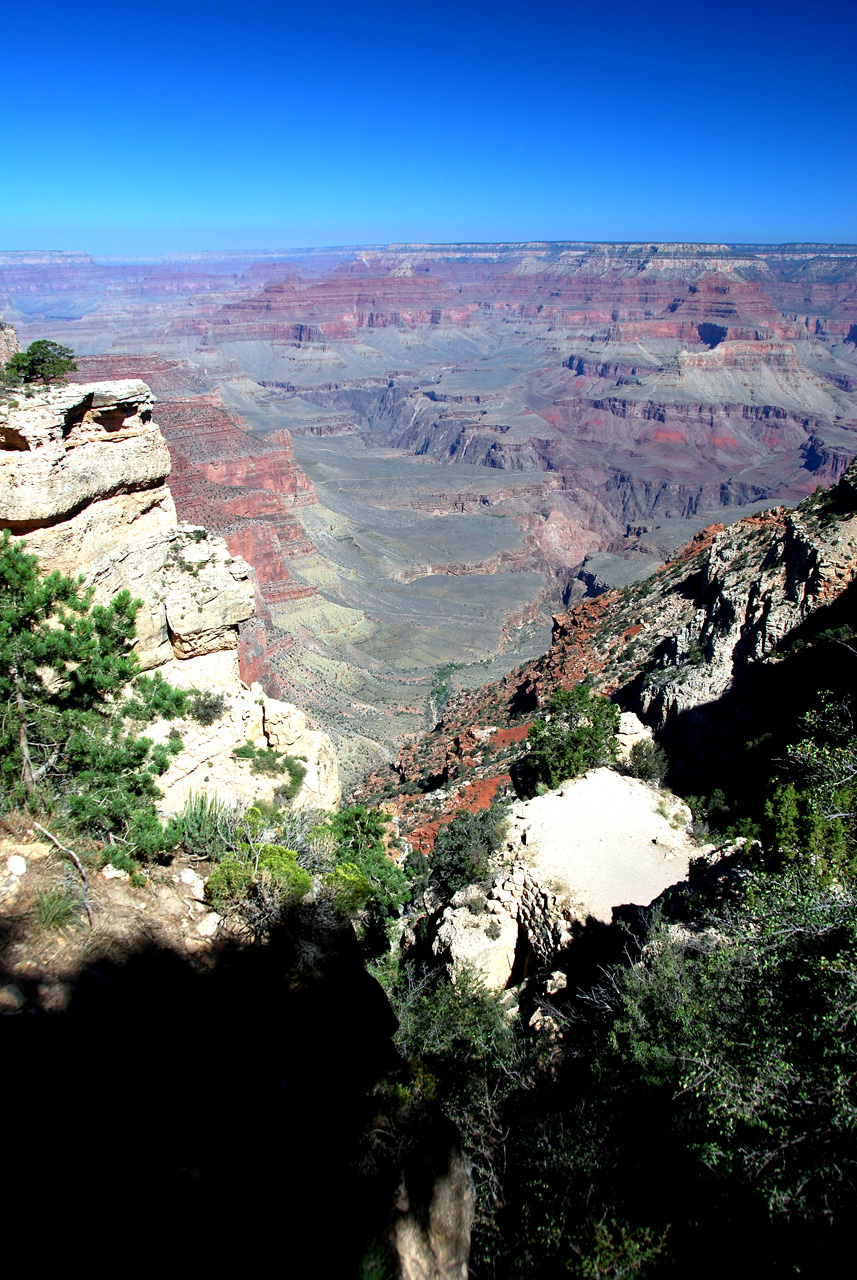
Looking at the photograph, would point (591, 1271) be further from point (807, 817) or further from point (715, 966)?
point (807, 817)

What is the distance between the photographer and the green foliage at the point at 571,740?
64.0ft

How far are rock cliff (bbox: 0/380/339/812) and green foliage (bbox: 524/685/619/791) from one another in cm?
692

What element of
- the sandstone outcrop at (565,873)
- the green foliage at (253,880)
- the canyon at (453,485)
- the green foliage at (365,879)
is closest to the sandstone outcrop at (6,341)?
the canyon at (453,485)

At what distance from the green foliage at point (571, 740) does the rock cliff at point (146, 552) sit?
692 centimetres

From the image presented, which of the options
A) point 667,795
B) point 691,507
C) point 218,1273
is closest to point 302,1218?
point 218,1273

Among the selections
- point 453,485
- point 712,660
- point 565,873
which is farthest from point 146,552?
point 453,485

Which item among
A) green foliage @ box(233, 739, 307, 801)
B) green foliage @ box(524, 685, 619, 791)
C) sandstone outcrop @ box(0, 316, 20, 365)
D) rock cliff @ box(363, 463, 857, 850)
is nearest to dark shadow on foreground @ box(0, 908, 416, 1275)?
green foliage @ box(233, 739, 307, 801)

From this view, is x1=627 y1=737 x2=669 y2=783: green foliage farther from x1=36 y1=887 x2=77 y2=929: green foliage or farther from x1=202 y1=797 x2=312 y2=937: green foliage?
x1=36 y1=887 x2=77 y2=929: green foliage

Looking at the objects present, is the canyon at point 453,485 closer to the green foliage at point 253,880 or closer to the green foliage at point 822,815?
the green foliage at point 253,880

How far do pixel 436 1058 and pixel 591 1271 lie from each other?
3651 mm

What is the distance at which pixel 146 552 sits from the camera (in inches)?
558

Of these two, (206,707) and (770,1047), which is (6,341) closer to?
(206,707)

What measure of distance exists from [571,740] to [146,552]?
12788mm

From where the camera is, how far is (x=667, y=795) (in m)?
18.5
